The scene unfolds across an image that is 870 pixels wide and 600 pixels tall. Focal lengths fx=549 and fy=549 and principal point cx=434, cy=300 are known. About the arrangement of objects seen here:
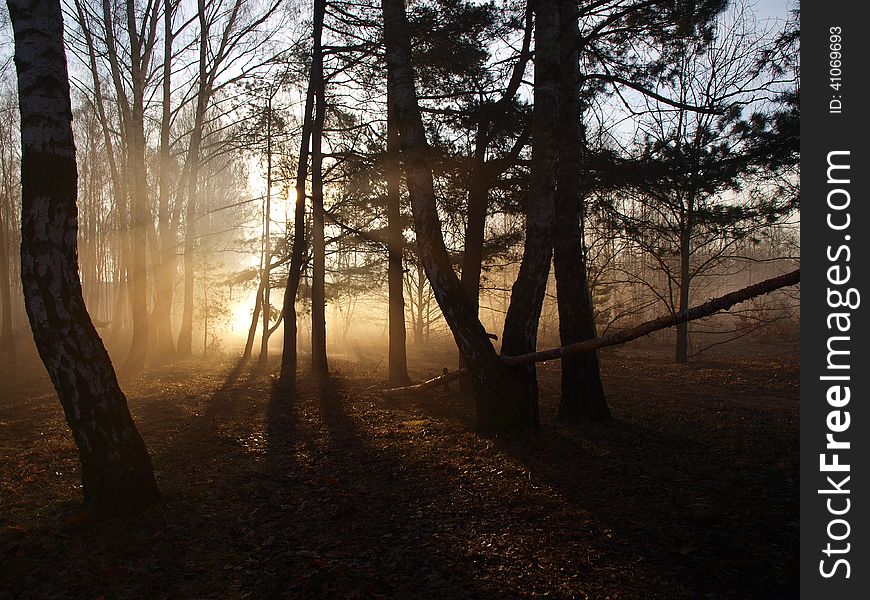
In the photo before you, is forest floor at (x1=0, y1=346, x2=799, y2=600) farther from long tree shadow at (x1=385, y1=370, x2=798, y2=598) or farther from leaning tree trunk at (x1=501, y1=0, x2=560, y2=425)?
leaning tree trunk at (x1=501, y1=0, x2=560, y2=425)

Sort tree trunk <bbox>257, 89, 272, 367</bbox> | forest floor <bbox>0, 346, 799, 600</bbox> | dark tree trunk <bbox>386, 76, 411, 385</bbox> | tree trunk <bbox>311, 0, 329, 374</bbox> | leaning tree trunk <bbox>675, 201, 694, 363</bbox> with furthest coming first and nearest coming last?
tree trunk <bbox>257, 89, 272, 367</bbox>, leaning tree trunk <bbox>675, 201, 694, 363</bbox>, tree trunk <bbox>311, 0, 329, 374</bbox>, dark tree trunk <bbox>386, 76, 411, 385</bbox>, forest floor <bbox>0, 346, 799, 600</bbox>

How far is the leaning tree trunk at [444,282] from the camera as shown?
22.6 feet

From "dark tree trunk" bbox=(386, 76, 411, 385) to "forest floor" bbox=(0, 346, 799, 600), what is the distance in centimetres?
405

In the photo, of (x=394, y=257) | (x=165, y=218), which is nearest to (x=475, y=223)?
(x=394, y=257)

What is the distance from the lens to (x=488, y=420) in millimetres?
7035

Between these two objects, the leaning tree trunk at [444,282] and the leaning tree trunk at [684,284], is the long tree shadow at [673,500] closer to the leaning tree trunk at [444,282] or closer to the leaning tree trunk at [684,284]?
the leaning tree trunk at [444,282]

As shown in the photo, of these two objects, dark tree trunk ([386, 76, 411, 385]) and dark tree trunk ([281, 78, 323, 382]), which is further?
dark tree trunk ([281, 78, 323, 382])

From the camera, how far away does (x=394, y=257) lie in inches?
511

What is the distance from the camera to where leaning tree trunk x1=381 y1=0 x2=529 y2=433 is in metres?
6.90

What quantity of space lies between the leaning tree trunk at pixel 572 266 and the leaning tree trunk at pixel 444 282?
117cm

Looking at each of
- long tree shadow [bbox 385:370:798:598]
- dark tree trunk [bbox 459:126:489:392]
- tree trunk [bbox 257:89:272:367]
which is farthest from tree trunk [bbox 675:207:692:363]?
tree trunk [bbox 257:89:272:367]

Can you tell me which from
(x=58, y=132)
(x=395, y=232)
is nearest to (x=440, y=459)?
(x=58, y=132)

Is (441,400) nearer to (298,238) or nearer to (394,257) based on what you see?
(394,257)

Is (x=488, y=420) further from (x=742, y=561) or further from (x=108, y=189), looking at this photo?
(x=108, y=189)
